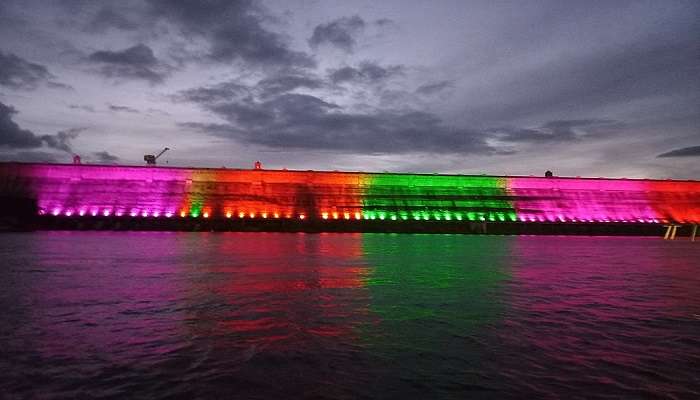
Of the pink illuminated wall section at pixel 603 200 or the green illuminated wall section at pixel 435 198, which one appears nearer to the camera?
the green illuminated wall section at pixel 435 198

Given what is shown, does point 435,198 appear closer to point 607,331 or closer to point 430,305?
point 430,305

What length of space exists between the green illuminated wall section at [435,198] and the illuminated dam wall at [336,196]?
0.16 meters

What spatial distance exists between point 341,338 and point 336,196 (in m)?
67.5

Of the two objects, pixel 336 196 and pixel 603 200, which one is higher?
pixel 603 200

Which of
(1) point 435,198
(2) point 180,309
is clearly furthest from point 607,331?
(1) point 435,198

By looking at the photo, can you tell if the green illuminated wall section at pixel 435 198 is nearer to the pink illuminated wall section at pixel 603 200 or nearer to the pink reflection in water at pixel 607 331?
the pink illuminated wall section at pixel 603 200

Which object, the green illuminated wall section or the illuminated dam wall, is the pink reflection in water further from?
the green illuminated wall section

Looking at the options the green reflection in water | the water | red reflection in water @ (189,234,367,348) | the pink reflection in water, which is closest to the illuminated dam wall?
red reflection in water @ (189,234,367,348)

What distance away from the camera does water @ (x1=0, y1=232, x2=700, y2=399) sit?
→ 17.3 feet

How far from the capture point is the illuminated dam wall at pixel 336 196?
6669cm

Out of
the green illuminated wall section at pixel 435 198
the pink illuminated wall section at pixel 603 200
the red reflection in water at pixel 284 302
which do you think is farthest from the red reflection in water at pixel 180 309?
the pink illuminated wall section at pixel 603 200

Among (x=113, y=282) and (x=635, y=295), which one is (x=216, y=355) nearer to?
(x=113, y=282)

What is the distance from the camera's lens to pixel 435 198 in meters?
77.6

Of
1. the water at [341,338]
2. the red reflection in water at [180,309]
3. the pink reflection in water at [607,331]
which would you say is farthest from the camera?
the red reflection in water at [180,309]
